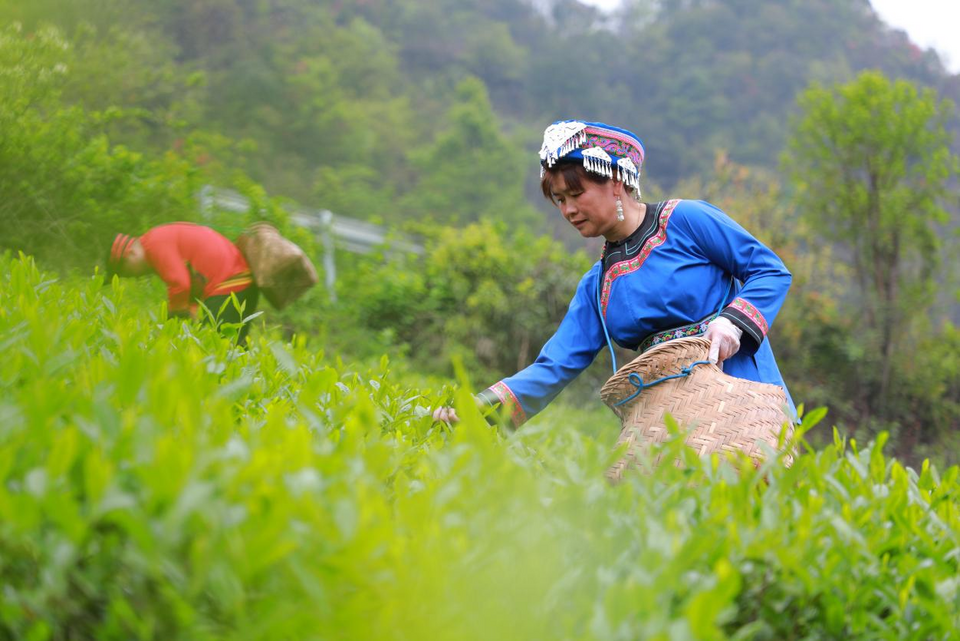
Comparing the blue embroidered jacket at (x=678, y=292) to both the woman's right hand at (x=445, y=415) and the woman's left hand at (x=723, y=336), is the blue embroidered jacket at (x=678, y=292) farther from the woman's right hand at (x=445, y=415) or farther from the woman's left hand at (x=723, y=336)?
the woman's right hand at (x=445, y=415)

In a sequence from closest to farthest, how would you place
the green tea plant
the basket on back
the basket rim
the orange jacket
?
the green tea plant → the basket rim → the orange jacket → the basket on back

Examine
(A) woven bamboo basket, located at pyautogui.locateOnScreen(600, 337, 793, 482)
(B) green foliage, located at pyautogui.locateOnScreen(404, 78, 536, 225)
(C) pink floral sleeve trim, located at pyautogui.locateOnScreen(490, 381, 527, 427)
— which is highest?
(A) woven bamboo basket, located at pyautogui.locateOnScreen(600, 337, 793, 482)

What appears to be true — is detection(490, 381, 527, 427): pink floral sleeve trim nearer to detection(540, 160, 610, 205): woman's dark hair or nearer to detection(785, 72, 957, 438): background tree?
detection(540, 160, 610, 205): woman's dark hair

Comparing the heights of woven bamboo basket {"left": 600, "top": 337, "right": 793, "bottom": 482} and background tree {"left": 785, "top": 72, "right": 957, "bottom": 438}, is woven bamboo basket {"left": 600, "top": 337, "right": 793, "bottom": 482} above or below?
above

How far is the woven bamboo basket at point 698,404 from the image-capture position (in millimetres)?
2232

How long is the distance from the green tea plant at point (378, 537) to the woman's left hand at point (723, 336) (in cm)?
80

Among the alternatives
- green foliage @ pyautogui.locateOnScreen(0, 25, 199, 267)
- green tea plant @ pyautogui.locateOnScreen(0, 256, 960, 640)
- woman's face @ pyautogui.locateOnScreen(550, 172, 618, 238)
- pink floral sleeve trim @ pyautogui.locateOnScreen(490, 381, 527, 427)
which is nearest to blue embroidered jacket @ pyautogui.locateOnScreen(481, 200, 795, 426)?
pink floral sleeve trim @ pyautogui.locateOnScreen(490, 381, 527, 427)

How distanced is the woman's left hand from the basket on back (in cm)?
302

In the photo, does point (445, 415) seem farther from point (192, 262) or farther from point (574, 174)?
point (192, 262)

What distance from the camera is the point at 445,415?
91.7 inches

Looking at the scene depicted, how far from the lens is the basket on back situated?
5027 mm

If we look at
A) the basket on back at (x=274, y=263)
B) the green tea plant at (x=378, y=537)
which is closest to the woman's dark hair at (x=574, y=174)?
the green tea plant at (x=378, y=537)

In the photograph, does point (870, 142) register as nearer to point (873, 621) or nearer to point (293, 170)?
point (873, 621)

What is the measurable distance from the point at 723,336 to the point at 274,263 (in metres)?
3.14
